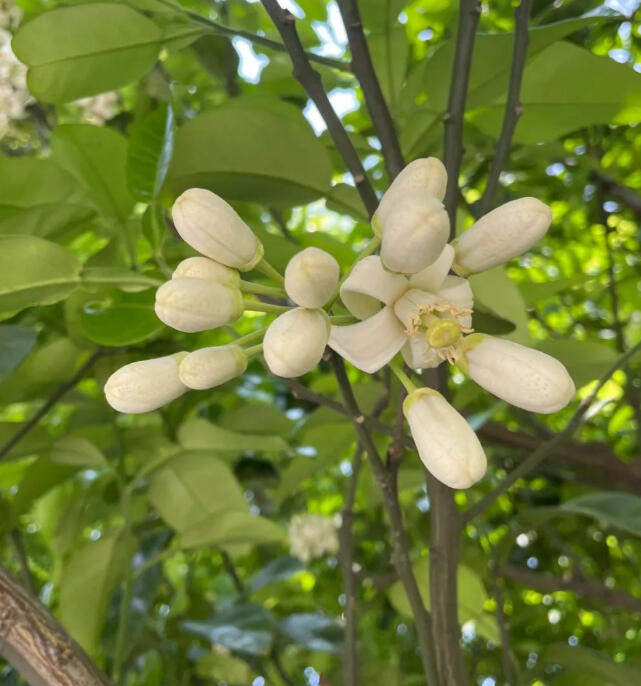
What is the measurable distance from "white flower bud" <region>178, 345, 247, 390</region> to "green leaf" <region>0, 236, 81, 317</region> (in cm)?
17

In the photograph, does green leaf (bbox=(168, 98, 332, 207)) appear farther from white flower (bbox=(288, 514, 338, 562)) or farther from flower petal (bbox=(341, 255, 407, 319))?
white flower (bbox=(288, 514, 338, 562))

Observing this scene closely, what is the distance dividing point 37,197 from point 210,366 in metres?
0.31

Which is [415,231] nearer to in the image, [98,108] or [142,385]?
[142,385]

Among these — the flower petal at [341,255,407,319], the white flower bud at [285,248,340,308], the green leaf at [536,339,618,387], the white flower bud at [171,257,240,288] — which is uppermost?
the white flower bud at [285,248,340,308]

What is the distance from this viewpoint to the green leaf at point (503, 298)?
54 cm

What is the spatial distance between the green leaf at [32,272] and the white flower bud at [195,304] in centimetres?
17

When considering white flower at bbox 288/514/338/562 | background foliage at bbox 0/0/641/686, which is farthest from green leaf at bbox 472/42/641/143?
white flower at bbox 288/514/338/562

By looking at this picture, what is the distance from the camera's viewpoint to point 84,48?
1.70 feet

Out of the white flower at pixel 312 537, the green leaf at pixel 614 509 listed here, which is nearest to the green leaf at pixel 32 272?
the green leaf at pixel 614 509

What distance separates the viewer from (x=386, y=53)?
2.08 feet

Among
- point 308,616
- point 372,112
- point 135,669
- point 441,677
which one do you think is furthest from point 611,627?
point 372,112

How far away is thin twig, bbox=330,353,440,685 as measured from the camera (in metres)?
0.40

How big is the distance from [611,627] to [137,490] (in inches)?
25.1

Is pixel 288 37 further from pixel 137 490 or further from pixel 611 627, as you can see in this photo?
pixel 611 627
